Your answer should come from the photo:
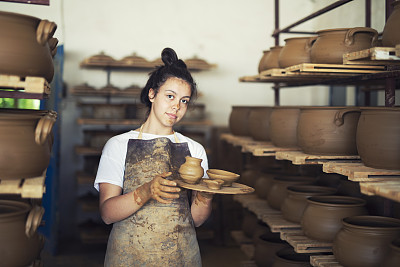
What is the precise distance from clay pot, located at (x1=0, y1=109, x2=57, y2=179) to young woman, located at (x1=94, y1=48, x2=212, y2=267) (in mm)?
487

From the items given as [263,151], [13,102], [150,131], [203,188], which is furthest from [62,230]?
[203,188]

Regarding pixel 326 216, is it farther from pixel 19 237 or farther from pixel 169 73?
pixel 19 237

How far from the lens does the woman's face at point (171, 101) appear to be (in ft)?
7.45

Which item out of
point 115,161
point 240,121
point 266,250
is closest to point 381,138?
point 115,161

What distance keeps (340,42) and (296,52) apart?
1.50 feet

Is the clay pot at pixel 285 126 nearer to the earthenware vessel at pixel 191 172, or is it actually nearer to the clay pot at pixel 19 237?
the earthenware vessel at pixel 191 172

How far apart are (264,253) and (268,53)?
5.04 ft

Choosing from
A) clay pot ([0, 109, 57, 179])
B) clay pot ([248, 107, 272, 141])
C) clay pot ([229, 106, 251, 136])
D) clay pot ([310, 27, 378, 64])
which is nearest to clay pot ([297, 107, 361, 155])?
clay pot ([310, 27, 378, 64])

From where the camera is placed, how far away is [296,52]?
122 inches

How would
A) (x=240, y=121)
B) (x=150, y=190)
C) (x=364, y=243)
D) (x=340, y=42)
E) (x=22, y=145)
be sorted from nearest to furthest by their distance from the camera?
(x=22, y=145)
(x=150, y=190)
(x=364, y=243)
(x=340, y=42)
(x=240, y=121)

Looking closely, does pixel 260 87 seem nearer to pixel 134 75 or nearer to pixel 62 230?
pixel 134 75

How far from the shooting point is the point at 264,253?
135 inches

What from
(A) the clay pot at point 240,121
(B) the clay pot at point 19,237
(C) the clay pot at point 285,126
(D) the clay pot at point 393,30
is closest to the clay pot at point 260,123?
(A) the clay pot at point 240,121

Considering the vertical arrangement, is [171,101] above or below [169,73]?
below
